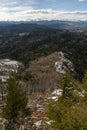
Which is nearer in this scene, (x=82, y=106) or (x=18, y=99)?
(x=82, y=106)

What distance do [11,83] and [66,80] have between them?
10.1m

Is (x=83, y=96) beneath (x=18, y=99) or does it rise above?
above

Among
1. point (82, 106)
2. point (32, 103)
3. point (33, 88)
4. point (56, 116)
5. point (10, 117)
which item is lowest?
point (33, 88)

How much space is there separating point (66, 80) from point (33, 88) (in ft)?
240

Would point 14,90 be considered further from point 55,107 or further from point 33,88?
point 33,88

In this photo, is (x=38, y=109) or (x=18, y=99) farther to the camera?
(x=38, y=109)

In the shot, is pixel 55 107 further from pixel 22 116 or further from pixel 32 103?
pixel 32 103

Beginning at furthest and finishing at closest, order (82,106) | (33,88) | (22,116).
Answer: (33,88) < (22,116) < (82,106)

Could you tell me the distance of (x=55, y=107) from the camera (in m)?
27.9

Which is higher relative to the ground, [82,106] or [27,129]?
[82,106]

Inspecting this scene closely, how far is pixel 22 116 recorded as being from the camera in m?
49.5

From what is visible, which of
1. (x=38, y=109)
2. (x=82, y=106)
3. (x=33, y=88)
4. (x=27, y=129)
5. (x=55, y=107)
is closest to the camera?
(x=82, y=106)

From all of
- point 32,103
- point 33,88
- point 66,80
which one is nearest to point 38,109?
point 32,103

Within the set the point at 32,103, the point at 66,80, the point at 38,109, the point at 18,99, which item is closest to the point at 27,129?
the point at 18,99
